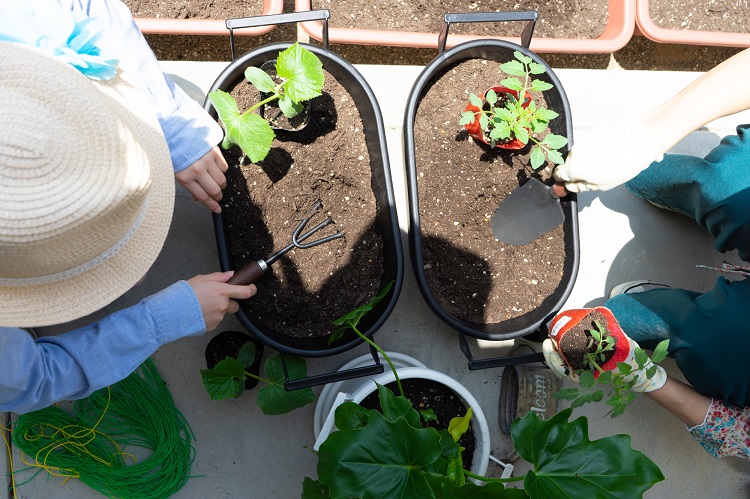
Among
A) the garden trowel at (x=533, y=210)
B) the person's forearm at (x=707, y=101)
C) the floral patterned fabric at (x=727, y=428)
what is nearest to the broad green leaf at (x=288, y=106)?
the garden trowel at (x=533, y=210)

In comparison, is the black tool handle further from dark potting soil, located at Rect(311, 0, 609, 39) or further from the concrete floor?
dark potting soil, located at Rect(311, 0, 609, 39)

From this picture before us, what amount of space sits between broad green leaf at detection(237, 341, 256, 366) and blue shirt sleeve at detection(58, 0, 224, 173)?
39 cm

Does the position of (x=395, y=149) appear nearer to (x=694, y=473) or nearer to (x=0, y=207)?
(x=0, y=207)

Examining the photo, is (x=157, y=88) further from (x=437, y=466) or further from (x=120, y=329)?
(x=437, y=466)

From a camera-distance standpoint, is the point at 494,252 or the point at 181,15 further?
the point at 181,15

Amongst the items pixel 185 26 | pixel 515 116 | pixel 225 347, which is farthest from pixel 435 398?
pixel 185 26

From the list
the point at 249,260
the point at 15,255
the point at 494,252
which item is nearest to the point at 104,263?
the point at 15,255

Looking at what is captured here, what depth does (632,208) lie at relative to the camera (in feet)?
4.86

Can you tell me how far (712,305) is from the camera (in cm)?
121

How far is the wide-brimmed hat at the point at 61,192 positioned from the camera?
595 millimetres

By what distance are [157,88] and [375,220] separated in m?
0.48

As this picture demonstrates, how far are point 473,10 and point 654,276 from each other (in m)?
0.81

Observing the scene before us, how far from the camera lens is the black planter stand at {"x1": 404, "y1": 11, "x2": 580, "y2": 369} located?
45.5 inches

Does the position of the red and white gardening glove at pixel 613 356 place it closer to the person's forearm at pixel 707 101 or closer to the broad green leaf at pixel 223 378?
the person's forearm at pixel 707 101
